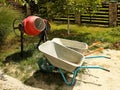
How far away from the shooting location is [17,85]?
360 inches

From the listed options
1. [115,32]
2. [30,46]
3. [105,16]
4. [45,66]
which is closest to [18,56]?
[30,46]

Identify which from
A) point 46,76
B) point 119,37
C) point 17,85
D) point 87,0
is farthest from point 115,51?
point 17,85

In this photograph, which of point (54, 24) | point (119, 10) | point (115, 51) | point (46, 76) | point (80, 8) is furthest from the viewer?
point (54, 24)

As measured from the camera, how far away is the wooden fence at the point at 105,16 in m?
15.8

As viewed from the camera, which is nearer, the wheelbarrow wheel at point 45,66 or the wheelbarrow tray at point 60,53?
the wheelbarrow tray at point 60,53

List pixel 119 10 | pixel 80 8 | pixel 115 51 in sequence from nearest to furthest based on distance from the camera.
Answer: pixel 115 51 → pixel 80 8 → pixel 119 10

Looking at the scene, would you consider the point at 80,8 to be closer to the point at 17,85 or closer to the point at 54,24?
the point at 54,24

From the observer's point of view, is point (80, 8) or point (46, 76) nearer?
point (46, 76)

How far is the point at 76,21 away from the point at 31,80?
798cm

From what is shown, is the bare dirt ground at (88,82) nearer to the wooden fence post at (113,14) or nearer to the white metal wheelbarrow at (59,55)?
the white metal wheelbarrow at (59,55)

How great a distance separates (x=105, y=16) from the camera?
1617 cm

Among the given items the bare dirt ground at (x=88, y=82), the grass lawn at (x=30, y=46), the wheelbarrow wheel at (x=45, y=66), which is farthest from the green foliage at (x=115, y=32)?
the wheelbarrow wheel at (x=45, y=66)

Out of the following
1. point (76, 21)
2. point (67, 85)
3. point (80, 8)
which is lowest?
point (67, 85)

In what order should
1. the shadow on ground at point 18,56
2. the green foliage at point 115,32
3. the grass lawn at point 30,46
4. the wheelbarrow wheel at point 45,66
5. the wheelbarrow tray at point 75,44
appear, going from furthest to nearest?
the green foliage at point 115,32, the shadow on ground at point 18,56, the grass lawn at point 30,46, the wheelbarrow tray at point 75,44, the wheelbarrow wheel at point 45,66
